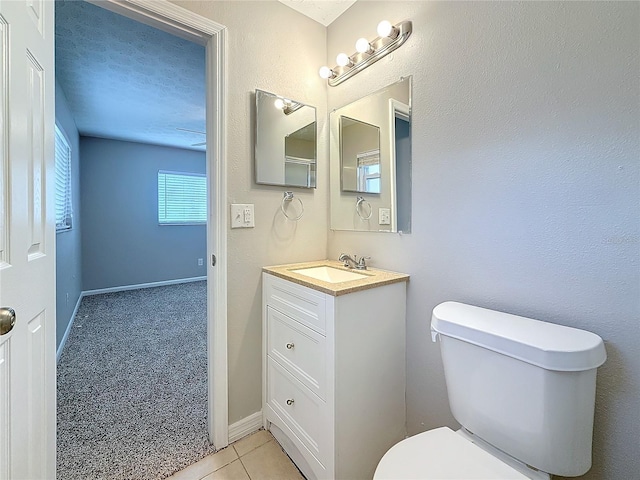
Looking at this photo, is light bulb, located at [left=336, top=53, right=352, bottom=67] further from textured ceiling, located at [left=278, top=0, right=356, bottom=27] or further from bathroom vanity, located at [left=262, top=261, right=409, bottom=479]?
bathroom vanity, located at [left=262, top=261, right=409, bottom=479]

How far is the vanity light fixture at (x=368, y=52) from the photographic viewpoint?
1329 millimetres

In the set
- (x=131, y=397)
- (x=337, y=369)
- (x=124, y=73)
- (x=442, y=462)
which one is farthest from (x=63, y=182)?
(x=442, y=462)

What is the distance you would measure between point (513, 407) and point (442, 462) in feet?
0.84

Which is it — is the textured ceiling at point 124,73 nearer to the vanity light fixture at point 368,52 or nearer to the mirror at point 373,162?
the vanity light fixture at point 368,52

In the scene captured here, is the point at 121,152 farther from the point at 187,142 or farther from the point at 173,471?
the point at 173,471

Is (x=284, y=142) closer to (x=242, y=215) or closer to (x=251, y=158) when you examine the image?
(x=251, y=158)

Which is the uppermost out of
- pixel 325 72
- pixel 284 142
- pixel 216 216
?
pixel 325 72

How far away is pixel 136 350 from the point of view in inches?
93.6

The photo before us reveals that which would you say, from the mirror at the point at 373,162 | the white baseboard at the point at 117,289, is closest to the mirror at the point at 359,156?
the mirror at the point at 373,162

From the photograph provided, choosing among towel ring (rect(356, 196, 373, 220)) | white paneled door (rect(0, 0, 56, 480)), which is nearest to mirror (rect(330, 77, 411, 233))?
towel ring (rect(356, 196, 373, 220))

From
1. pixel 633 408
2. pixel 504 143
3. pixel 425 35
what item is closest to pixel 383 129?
pixel 425 35

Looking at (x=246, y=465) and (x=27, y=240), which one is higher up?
(x=27, y=240)

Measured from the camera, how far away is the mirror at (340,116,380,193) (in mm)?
1550

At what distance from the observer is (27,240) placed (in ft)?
2.55
